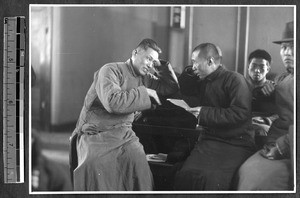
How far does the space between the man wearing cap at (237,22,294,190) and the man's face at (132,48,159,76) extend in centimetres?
41

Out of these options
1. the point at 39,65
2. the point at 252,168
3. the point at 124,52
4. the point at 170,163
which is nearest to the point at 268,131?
the point at 252,168

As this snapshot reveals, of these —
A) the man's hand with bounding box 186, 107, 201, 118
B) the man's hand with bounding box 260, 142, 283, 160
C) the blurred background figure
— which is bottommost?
the blurred background figure

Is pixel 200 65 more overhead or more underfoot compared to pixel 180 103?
more overhead

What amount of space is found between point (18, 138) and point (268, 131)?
0.90 metres

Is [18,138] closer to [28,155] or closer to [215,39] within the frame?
[28,155]

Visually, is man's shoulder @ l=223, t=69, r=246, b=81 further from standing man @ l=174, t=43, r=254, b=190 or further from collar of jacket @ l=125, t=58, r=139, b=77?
collar of jacket @ l=125, t=58, r=139, b=77

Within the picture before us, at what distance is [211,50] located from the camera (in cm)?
157

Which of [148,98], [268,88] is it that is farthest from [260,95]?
[148,98]

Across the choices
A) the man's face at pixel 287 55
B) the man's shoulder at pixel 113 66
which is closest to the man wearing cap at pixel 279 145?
the man's face at pixel 287 55

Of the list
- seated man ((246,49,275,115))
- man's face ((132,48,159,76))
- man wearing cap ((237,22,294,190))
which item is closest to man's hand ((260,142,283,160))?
man wearing cap ((237,22,294,190))

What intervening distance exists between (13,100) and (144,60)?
493 millimetres

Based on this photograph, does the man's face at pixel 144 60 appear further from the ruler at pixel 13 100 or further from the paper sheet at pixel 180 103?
the ruler at pixel 13 100

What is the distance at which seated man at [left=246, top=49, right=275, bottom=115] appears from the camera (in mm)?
1566

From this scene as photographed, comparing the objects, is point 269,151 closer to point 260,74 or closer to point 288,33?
point 260,74
